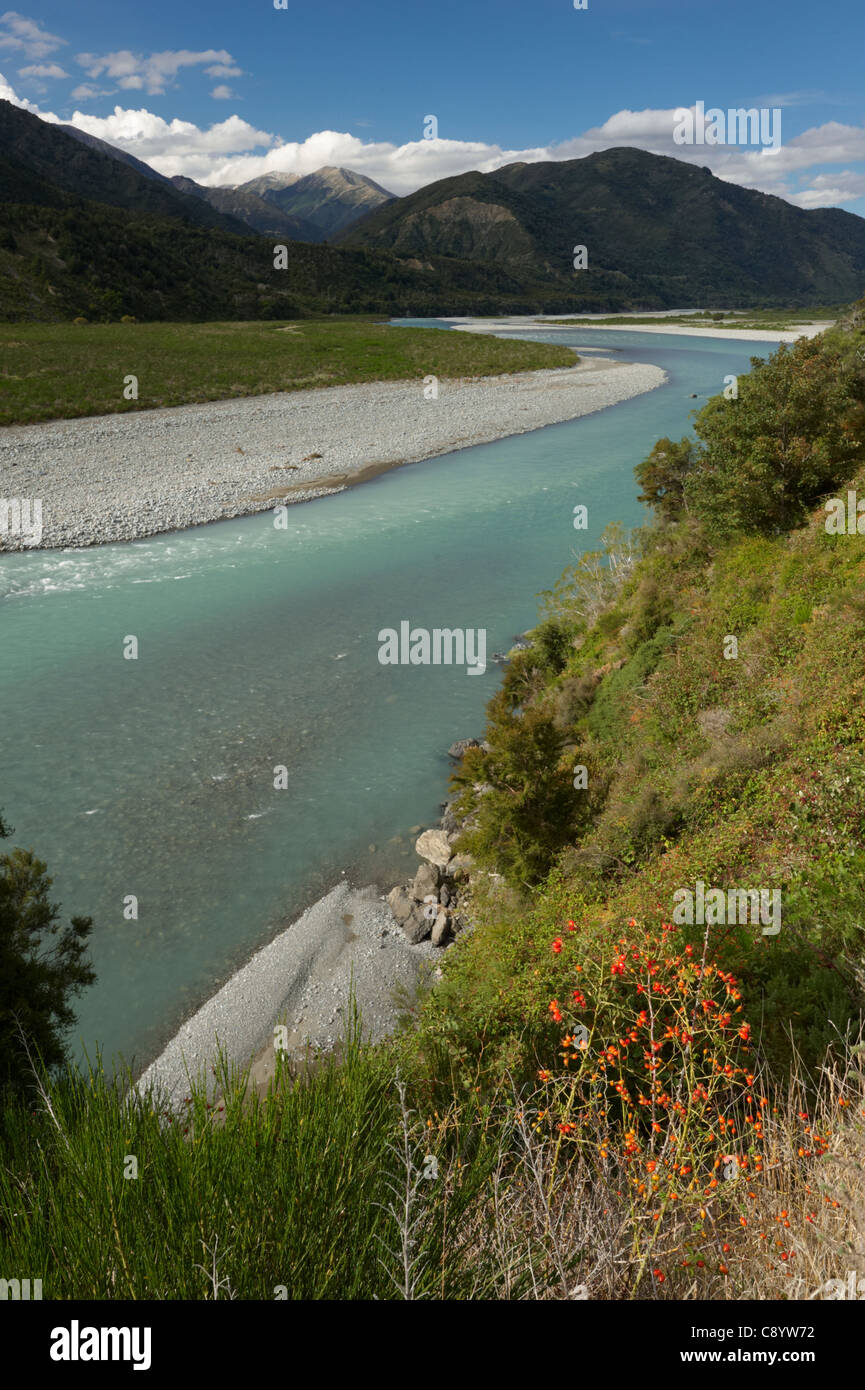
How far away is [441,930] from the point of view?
1163cm

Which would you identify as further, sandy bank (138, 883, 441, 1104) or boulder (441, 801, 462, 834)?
boulder (441, 801, 462, 834)

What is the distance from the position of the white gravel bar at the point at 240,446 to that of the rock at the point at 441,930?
24329 millimetres

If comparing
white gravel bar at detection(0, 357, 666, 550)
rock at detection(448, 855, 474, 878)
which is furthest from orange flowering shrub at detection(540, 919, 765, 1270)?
white gravel bar at detection(0, 357, 666, 550)

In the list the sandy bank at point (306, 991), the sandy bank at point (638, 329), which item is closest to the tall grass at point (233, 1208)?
the sandy bank at point (306, 991)

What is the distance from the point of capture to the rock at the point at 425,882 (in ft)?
40.8

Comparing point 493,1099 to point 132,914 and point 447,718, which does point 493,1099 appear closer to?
point 132,914

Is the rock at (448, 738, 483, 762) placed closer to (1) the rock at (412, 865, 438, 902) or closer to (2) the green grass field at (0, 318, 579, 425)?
(1) the rock at (412, 865, 438, 902)

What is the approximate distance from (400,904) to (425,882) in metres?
0.61

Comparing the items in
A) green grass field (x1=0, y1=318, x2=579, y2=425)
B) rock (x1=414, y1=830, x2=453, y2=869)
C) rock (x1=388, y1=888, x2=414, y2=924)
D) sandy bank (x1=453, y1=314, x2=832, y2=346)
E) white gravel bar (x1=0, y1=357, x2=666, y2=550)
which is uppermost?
sandy bank (x1=453, y1=314, x2=832, y2=346)

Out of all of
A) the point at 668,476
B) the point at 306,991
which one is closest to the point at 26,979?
the point at 306,991

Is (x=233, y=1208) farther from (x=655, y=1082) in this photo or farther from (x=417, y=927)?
(x=417, y=927)

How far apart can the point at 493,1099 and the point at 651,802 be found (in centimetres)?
672

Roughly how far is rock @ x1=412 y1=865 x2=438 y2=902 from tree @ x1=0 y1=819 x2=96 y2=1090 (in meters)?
5.32

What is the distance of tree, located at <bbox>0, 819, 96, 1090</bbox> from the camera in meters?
6.65
